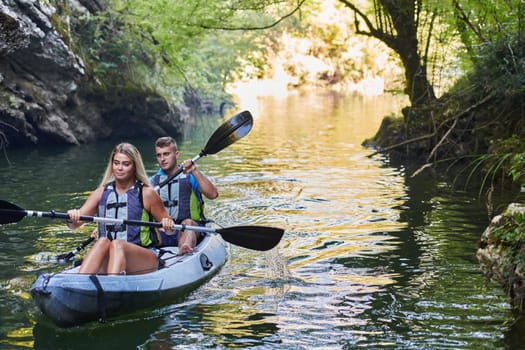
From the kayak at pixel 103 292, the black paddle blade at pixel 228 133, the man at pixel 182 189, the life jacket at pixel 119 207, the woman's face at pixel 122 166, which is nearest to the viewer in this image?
the kayak at pixel 103 292

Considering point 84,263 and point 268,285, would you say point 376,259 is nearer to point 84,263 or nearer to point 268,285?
point 268,285

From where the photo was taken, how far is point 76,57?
56.5ft

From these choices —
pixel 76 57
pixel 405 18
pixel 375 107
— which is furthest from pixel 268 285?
pixel 375 107

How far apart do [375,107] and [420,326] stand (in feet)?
88.1

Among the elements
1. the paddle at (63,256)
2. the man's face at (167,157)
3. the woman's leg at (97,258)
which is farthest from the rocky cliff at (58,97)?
the woman's leg at (97,258)

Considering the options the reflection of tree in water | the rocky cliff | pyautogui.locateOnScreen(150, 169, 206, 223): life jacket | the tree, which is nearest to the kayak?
the reflection of tree in water

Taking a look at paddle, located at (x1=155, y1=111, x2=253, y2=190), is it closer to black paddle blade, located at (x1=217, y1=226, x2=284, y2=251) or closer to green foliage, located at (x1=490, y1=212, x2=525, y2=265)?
black paddle blade, located at (x1=217, y1=226, x2=284, y2=251)

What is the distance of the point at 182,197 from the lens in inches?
291

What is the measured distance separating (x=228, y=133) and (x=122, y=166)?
9.74 ft

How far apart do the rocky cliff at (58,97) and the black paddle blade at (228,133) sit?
6.40 metres

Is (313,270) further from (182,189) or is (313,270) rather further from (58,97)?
(58,97)

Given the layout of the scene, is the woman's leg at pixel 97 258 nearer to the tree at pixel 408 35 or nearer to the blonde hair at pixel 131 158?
the blonde hair at pixel 131 158

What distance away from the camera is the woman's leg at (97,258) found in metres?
5.60

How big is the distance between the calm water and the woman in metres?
0.44
